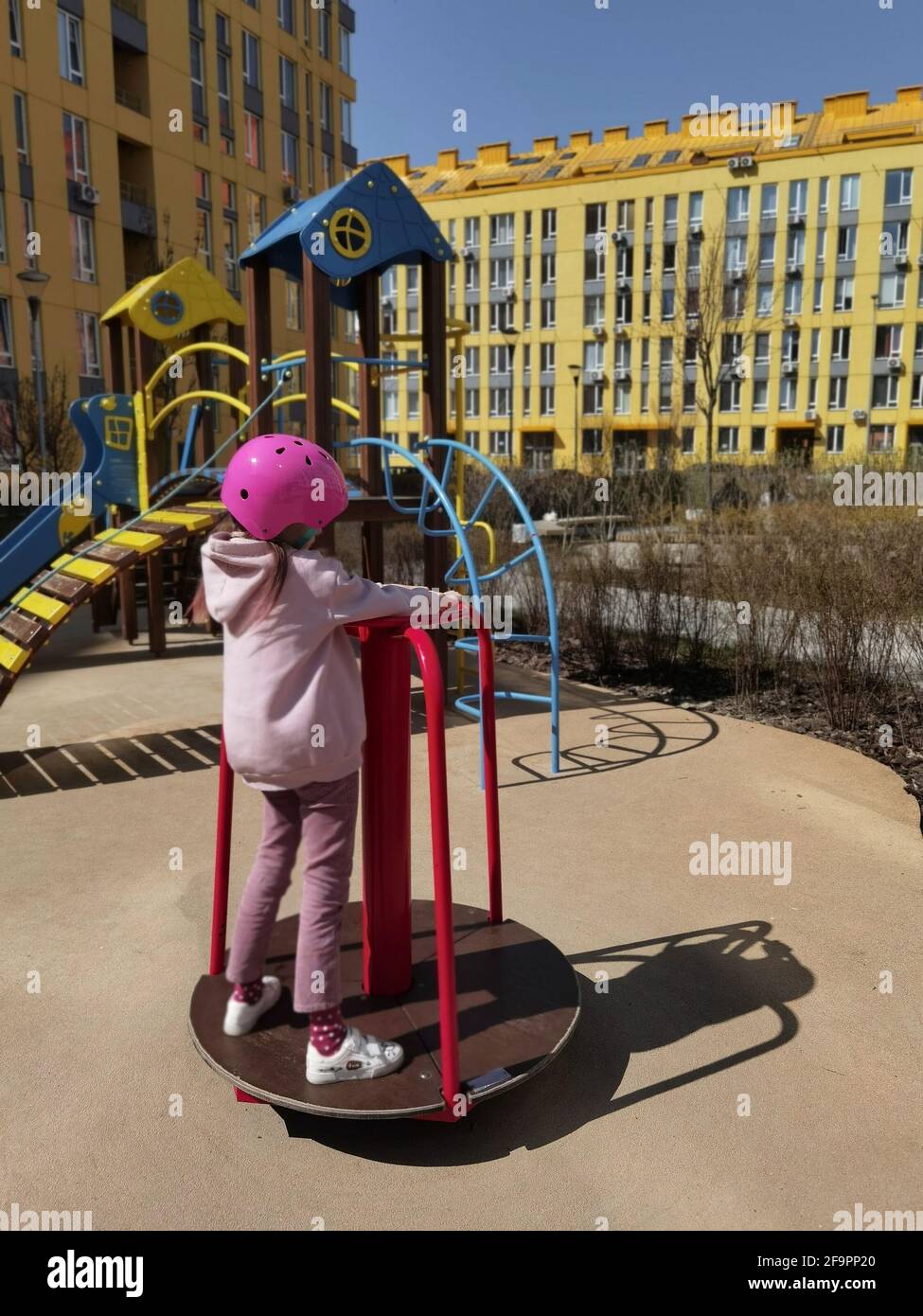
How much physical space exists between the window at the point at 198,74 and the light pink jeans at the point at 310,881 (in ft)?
95.0

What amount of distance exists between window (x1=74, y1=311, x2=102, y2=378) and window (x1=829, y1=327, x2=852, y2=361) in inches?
1211

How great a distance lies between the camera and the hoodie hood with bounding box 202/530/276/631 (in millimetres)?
2186

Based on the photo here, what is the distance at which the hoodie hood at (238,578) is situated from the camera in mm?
2186

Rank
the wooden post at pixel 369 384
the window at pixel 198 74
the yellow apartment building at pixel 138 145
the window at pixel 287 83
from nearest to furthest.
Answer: the wooden post at pixel 369 384 → the yellow apartment building at pixel 138 145 → the window at pixel 198 74 → the window at pixel 287 83

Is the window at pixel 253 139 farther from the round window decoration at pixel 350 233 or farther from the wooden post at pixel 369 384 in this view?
the round window decoration at pixel 350 233

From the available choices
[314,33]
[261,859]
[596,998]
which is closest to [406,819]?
[261,859]

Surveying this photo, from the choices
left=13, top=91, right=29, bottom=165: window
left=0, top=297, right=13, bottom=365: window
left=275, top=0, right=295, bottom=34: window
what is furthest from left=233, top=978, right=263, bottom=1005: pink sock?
left=275, top=0, right=295, bottom=34: window

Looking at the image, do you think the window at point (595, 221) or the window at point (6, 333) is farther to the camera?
the window at point (595, 221)

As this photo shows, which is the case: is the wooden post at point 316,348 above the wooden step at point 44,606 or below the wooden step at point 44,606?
above

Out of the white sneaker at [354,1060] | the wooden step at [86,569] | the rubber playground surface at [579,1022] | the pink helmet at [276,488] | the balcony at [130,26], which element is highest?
the balcony at [130,26]

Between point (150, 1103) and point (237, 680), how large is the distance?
1.15m

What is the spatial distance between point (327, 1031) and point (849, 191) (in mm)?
44965

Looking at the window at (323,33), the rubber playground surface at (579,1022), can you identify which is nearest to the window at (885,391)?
the window at (323,33)

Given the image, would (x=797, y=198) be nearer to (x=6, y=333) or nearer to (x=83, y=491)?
(x=6, y=333)
